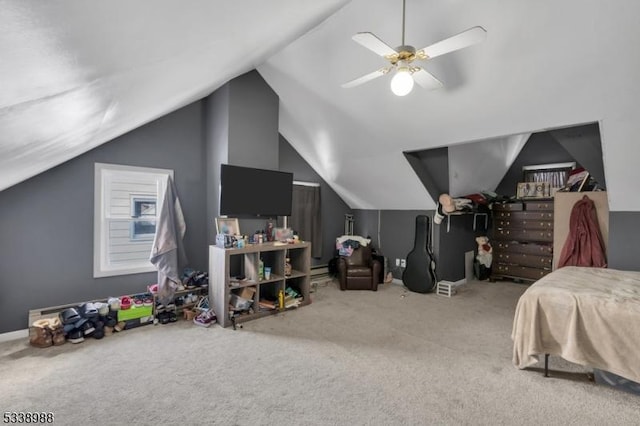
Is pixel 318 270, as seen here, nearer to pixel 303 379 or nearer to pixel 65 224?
pixel 303 379

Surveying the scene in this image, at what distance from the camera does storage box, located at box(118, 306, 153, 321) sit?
3.25m

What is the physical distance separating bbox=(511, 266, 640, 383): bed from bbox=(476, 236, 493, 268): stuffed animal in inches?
123

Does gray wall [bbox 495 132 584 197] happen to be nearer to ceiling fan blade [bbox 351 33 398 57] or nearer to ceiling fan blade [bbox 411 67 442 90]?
ceiling fan blade [bbox 411 67 442 90]

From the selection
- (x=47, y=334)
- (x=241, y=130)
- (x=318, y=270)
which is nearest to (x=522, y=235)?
(x=318, y=270)

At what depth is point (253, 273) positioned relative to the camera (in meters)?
3.74

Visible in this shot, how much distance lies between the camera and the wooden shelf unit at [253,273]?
134 inches

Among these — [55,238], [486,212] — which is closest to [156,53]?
[55,238]

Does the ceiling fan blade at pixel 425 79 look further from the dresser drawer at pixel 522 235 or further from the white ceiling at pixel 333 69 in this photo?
the dresser drawer at pixel 522 235

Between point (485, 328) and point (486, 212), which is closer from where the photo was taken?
point (485, 328)

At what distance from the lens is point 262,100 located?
4117 millimetres

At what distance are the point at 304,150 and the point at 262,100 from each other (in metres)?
1.38

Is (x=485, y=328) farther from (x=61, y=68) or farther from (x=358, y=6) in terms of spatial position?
(x=61, y=68)

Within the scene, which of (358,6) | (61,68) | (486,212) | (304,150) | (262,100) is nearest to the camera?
(61,68)

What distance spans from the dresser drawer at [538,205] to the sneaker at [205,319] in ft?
18.1
